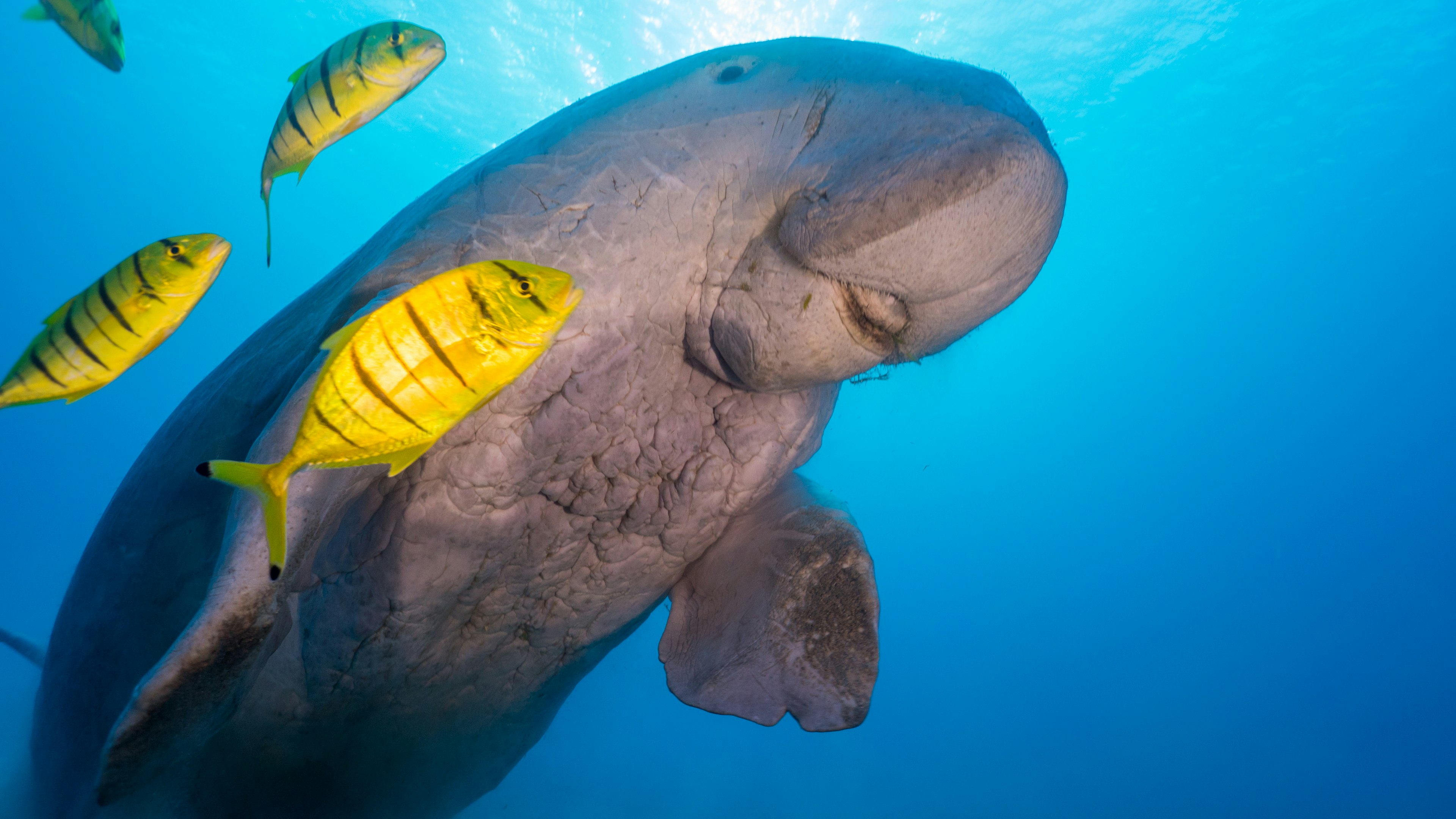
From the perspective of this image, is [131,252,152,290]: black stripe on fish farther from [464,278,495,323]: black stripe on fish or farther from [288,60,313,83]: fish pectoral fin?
[464,278,495,323]: black stripe on fish

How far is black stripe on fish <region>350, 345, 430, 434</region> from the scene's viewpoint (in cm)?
76

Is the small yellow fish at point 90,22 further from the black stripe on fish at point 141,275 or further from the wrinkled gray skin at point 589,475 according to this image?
the black stripe on fish at point 141,275

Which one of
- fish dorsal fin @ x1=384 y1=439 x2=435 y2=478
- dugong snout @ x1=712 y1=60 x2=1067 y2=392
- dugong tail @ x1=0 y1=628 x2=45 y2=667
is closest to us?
fish dorsal fin @ x1=384 y1=439 x2=435 y2=478

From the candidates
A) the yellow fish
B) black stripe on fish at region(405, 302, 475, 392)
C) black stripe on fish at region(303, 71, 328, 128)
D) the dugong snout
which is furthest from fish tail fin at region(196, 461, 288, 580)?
black stripe on fish at region(303, 71, 328, 128)

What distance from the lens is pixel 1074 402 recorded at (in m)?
49.2

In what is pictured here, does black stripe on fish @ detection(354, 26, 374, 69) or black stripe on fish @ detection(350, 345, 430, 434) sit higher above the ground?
black stripe on fish @ detection(354, 26, 374, 69)

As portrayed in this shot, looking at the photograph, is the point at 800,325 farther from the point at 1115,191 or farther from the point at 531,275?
the point at 1115,191

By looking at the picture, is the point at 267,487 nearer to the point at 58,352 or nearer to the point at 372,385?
the point at 372,385

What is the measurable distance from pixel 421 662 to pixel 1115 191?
3725cm

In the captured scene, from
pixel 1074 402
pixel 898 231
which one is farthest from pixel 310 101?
pixel 1074 402

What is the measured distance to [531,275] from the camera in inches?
33.6

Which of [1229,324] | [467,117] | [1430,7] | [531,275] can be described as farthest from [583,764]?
[1229,324]

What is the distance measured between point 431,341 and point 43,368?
1.30m

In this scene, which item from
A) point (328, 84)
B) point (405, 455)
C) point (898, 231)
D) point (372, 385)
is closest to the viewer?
point (372, 385)
